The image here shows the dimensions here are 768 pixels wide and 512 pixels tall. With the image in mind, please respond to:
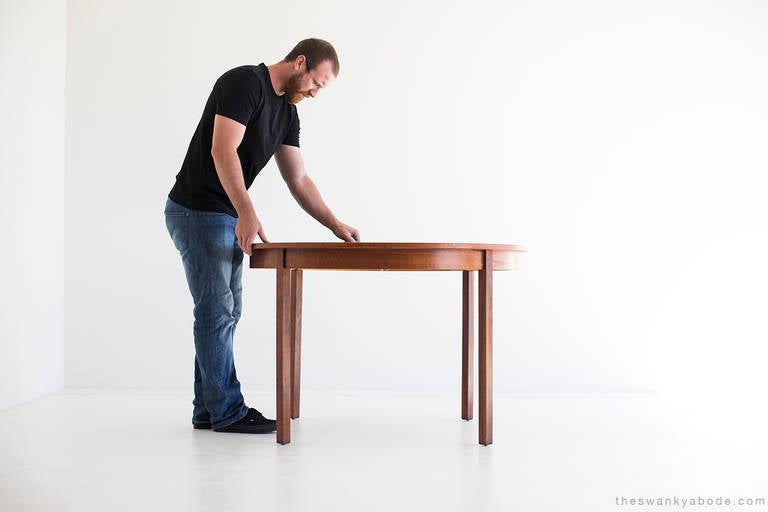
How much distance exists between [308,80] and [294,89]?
2.8 inches

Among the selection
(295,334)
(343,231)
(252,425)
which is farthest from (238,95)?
(252,425)

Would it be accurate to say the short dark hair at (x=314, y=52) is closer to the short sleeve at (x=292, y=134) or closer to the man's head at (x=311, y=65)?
the man's head at (x=311, y=65)

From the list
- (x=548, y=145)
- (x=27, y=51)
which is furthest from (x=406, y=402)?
(x=27, y=51)

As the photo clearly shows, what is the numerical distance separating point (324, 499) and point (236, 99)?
1275 millimetres

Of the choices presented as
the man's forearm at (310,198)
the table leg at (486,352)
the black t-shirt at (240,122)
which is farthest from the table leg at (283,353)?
the table leg at (486,352)

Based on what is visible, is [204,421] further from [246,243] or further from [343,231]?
[343,231]

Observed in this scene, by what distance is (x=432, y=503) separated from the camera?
1829 millimetres

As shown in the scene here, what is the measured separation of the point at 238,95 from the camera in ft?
8.09

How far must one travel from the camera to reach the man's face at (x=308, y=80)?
259 centimetres

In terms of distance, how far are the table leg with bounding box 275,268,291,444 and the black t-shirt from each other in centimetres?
36

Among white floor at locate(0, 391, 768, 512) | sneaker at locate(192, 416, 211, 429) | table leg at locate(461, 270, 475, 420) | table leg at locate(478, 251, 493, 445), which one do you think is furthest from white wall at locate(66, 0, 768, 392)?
table leg at locate(478, 251, 493, 445)

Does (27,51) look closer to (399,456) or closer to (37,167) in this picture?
(37,167)

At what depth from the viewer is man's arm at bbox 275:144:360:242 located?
288 cm

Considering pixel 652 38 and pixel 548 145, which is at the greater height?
pixel 652 38
